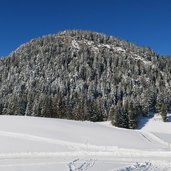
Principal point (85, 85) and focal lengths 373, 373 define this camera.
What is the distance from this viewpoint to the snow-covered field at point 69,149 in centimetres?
3353

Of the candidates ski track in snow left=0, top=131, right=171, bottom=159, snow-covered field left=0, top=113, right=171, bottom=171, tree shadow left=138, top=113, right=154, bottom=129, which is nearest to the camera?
snow-covered field left=0, top=113, right=171, bottom=171

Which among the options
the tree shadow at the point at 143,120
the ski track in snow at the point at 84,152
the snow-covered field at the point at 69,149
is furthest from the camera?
the tree shadow at the point at 143,120

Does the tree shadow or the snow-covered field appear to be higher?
the tree shadow

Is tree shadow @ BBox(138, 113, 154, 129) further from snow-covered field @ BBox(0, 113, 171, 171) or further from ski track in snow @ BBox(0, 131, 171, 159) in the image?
ski track in snow @ BBox(0, 131, 171, 159)

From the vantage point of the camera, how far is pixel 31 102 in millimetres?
118250

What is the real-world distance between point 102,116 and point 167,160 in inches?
2704

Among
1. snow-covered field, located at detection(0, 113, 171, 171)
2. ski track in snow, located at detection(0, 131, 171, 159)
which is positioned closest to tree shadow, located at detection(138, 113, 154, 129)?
snow-covered field, located at detection(0, 113, 171, 171)

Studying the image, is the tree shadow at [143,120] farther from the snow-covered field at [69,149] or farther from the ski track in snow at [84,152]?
the ski track in snow at [84,152]

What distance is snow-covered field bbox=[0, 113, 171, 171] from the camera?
1320 inches

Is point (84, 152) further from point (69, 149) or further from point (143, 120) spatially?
point (143, 120)

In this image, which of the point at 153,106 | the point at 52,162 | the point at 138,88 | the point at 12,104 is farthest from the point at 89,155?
the point at 138,88

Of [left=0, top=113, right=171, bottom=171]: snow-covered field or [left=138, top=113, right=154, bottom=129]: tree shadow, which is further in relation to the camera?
[left=138, top=113, right=154, bottom=129]: tree shadow

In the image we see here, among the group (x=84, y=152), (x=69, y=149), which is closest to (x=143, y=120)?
(x=69, y=149)

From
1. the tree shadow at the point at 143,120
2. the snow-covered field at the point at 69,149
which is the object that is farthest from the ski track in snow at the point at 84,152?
the tree shadow at the point at 143,120
